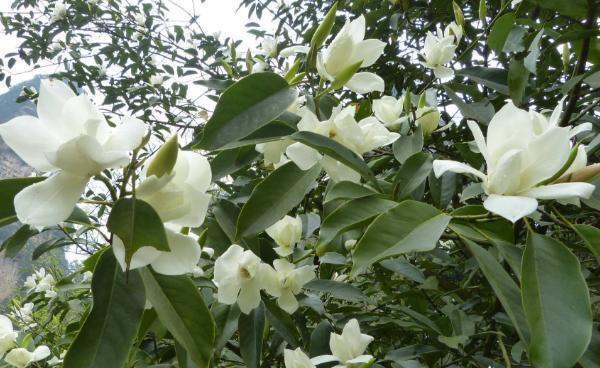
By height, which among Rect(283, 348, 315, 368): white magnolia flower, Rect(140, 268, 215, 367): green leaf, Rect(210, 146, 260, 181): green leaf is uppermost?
Rect(210, 146, 260, 181): green leaf

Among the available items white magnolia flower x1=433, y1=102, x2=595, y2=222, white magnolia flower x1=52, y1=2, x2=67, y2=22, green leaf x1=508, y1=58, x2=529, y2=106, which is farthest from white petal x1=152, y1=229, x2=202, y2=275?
white magnolia flower x1=52, y1=2, x2=67, y2=22

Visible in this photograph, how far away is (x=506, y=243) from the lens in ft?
1.80

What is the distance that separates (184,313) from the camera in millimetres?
516

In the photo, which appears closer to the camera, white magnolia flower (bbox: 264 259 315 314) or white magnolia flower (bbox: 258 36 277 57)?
white magnolia flower (bbox: 264 259 315 314)

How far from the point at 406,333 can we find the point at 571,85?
0.77 meters

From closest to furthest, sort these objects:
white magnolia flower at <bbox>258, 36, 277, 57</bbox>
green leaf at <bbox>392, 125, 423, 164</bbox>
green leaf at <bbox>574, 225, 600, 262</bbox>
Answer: green leaf at <bbox>574, 225, 600, 262</bbox>, green leaf at <bbox>392, 125, 423, 164</bbox>, white magnolia flower at <bbox>258, 36, 277, 57</bbox>

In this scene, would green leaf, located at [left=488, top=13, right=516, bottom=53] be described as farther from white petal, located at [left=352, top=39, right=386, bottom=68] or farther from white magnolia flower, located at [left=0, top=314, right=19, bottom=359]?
white magnolia flower, located at [left=0, top=314, right=19, bottom=359]

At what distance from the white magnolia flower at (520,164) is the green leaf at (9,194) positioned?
0.41m

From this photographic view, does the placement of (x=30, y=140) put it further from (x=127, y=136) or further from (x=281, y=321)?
(x=281, y=321)

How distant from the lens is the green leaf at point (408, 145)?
33.5 inches

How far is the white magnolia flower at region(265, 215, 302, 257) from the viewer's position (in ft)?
2.82

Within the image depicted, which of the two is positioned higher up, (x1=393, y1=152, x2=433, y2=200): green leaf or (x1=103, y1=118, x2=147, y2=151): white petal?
(x1=103, y1=118, x2=147, y2=151): white petal

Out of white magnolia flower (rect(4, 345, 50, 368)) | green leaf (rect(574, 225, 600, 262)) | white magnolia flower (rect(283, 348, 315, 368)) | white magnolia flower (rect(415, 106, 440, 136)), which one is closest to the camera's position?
green leaf (rect(574, 225, 600, 262))

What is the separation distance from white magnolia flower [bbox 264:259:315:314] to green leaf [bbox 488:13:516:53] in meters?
0.53
